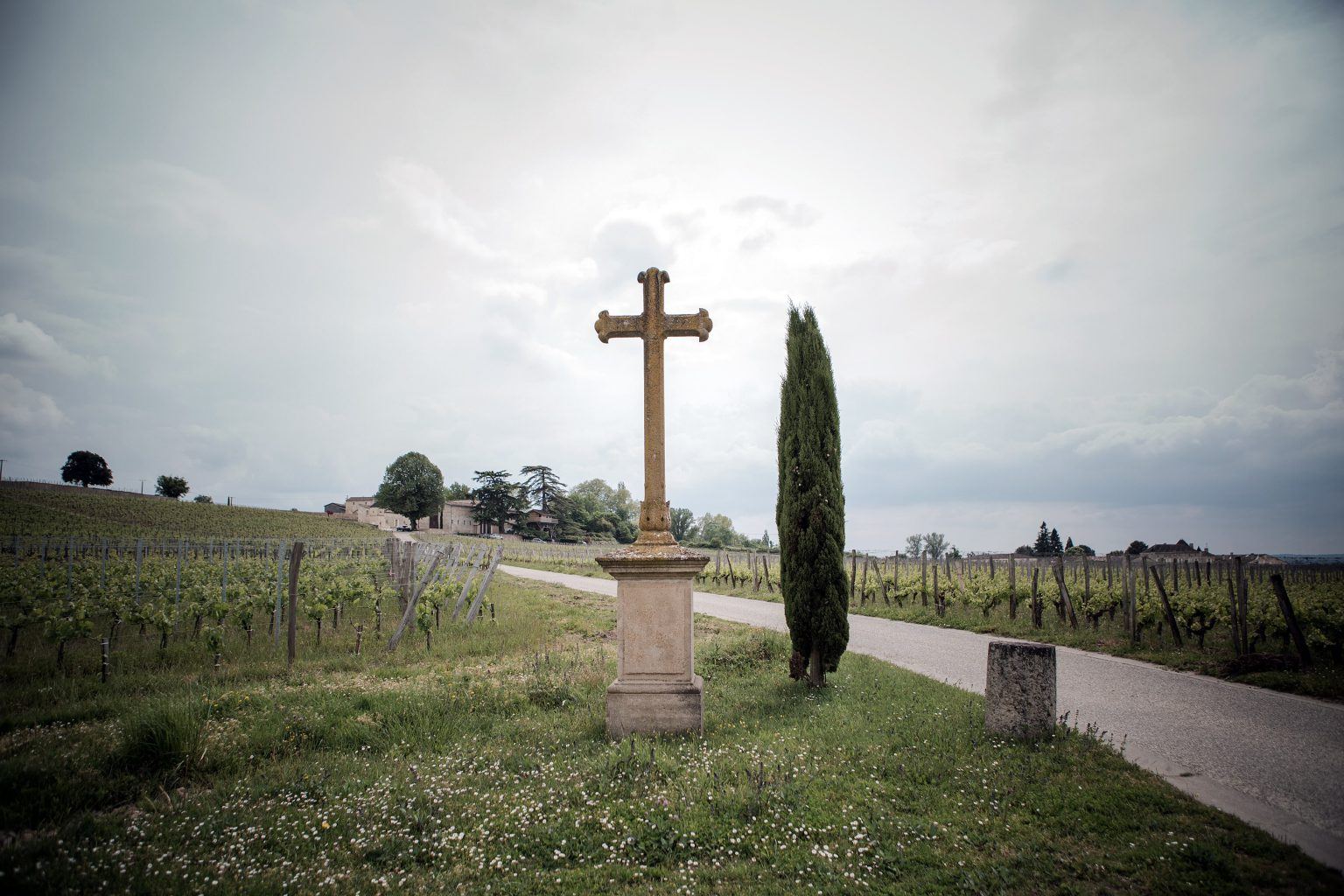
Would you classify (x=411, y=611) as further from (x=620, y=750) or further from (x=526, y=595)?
(x=526, y=595)

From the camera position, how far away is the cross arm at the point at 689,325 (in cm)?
636

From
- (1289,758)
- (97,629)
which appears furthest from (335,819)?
(97,629)

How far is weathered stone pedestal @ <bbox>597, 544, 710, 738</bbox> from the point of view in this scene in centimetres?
538

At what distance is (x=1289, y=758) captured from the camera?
4.78 m

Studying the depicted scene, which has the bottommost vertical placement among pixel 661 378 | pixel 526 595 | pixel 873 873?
pixel 526 595

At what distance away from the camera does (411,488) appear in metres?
77.0

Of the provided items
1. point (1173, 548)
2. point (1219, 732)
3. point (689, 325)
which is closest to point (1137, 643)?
point (1219, 732)

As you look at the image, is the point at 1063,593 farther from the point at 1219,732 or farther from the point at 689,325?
the point at 689,325

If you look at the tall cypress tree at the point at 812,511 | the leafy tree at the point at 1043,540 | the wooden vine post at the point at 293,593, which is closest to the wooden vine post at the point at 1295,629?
the tall cypress tree at the point at 812,511

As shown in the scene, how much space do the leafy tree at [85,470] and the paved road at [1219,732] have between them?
8012 cm

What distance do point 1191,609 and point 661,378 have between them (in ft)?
33.4

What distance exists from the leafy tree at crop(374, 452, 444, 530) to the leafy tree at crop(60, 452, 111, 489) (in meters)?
27.3

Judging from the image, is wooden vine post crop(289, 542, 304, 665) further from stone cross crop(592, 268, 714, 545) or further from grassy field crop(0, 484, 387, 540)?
grassy field crop(0, 484, 387, 540)

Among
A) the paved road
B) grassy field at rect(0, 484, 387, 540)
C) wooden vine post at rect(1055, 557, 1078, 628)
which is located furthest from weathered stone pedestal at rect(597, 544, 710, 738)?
grassy field at rect(0, 484, 387, 540)
